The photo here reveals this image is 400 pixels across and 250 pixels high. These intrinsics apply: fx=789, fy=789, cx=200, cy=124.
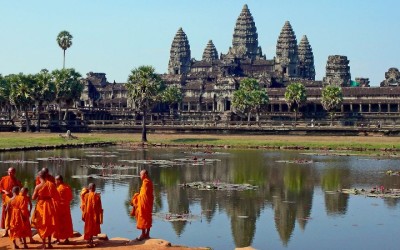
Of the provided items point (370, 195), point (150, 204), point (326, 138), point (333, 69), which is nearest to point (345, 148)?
point (326, 138)

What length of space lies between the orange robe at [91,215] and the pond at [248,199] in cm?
407

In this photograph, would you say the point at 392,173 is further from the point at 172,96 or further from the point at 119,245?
the point at 172,96

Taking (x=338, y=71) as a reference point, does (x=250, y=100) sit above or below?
below

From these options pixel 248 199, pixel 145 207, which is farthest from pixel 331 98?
pixel 145 207

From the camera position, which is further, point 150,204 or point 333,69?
point 333,69

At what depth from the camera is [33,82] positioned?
392 feet

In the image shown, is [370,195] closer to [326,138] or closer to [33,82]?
[326,138]

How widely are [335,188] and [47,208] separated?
2617 centimetres

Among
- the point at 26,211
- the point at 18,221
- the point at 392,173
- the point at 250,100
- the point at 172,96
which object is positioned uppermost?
the point at 172,96

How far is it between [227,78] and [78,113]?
4244 centimetres

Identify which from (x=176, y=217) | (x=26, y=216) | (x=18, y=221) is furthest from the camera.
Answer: (x=176, y=217)

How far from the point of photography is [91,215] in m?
26.3

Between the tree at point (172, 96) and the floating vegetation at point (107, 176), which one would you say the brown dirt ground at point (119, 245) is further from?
the tree at point (172, 96)

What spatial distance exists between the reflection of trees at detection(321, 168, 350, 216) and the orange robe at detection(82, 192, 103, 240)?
47.1 ft
